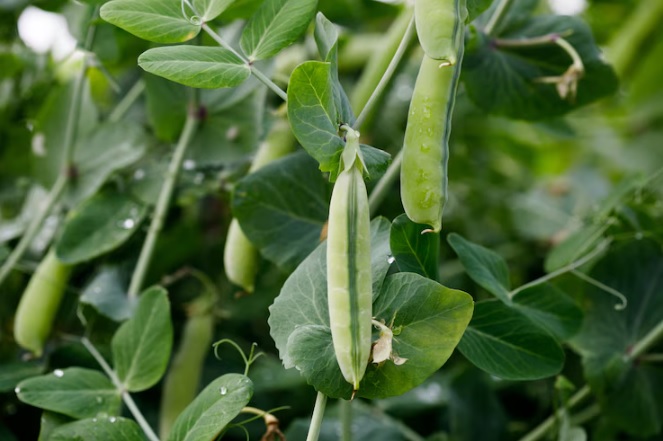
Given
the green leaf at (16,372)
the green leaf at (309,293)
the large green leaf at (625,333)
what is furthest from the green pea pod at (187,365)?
the large green leaf at (625,333)

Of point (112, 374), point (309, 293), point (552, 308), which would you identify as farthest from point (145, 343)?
point (552, 308)

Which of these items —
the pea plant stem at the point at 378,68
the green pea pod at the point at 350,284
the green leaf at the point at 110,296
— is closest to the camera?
the green pea pod at the point at 350,284

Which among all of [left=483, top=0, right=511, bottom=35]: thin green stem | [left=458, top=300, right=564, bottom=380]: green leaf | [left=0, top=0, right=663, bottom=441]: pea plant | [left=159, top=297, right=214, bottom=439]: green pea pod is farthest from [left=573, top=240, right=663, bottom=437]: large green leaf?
[left=159, top=297, right=214, bottom=439]: green pea pod

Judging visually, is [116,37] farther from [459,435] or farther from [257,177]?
[459,435]

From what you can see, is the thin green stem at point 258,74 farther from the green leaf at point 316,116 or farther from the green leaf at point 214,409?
the green leaf at point 214,409

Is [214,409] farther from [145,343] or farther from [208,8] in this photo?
[208,8]

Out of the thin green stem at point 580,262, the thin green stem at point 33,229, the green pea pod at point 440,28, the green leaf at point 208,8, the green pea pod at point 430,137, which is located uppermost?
the green pea pod at point 440,28
